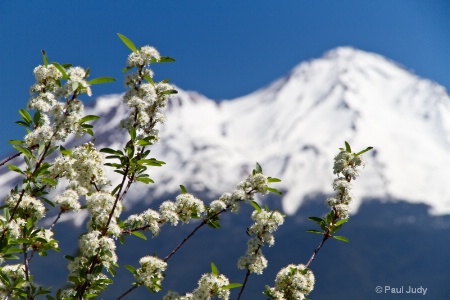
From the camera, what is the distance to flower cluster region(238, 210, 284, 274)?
4168 mm

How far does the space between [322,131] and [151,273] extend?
265 feet

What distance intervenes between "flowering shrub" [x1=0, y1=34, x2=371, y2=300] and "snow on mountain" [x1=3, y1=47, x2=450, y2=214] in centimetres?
6985

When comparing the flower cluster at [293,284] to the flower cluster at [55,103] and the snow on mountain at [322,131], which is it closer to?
the flower cluster at [55,103]

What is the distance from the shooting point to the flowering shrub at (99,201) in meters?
3.54

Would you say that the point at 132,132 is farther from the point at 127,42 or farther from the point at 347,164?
the point at 347,164

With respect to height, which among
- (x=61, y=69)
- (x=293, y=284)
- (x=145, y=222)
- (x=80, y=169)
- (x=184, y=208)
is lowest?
(x=293, y=284)

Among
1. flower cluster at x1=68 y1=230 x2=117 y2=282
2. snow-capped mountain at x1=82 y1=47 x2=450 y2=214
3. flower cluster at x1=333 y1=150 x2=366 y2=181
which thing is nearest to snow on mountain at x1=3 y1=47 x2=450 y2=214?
snow-capped mountain at x1=82 y1=47 x2=450 y2=214

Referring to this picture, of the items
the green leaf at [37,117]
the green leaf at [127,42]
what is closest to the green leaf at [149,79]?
the green leaf at [127,42]

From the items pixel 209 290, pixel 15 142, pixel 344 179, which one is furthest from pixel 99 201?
pixel 344 179

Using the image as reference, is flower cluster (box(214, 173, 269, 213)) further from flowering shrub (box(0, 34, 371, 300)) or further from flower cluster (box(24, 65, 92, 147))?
flower cluster (box(24, 65, 92, 147))

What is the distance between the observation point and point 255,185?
4375mm

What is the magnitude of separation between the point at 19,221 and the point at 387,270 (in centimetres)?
9008

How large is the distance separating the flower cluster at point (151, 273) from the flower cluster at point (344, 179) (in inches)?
64.2

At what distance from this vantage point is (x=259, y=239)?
4230mm
